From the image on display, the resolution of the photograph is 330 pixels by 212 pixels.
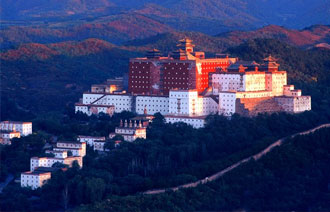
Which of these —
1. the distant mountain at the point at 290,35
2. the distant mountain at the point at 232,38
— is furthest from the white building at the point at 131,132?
the distant mountain at the point at 290,35

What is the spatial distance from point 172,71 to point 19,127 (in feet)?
39.7

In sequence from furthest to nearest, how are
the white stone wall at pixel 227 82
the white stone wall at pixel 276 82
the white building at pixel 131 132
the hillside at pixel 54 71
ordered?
1. the hillside at pixel 54 71
2. the white stone wall at pixel 276 82
3. the white stone wall at pixel 227 82
4. the white building at pixel 131 132

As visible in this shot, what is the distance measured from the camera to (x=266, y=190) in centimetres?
7325

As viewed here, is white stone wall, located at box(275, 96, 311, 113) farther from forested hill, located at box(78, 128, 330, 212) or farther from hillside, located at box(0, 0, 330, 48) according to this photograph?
hillside, located at box(0, 0, 330, 48)

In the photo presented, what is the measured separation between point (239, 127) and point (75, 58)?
4116 cm

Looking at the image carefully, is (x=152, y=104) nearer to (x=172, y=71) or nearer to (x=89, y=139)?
(x=172, y=71)

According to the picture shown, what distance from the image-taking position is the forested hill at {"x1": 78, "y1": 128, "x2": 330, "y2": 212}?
69188 mm

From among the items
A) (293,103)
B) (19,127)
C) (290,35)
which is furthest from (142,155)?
(290,35)

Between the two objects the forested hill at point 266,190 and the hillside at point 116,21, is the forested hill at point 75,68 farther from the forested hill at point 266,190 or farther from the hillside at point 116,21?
the hillside at point 116,21

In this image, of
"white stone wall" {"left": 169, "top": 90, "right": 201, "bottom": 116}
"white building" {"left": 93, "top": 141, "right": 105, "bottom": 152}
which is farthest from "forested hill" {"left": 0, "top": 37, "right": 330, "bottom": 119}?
"white building" {"left": 93, "top": 141, "right": 105, "bottom": 152}

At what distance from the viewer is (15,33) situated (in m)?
154

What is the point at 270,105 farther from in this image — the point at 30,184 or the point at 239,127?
the point at 30,184

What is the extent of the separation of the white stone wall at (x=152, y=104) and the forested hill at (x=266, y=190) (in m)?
10.5

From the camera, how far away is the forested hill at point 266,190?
69.2 meters
